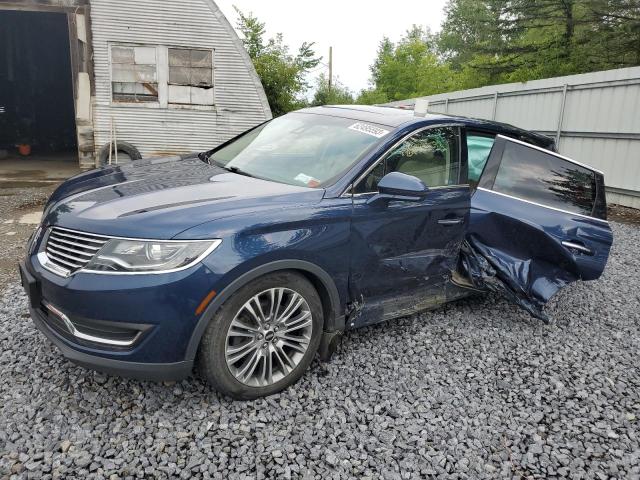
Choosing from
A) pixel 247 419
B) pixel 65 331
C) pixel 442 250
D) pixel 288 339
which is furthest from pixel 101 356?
pixel 442 250

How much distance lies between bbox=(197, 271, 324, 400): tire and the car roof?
1.44 m

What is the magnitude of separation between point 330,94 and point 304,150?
120 feet

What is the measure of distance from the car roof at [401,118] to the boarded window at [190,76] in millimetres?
8414

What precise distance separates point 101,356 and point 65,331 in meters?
0.28

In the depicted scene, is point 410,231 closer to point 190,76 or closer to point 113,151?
point 190,76

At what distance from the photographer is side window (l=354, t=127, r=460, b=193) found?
3.14 m

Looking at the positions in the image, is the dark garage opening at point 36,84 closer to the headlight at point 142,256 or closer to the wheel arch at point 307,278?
the headlight at point 142,256

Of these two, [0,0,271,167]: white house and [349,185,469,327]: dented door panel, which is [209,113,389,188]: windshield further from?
[0,0,271,167]: white house

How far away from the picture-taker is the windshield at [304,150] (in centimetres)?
312

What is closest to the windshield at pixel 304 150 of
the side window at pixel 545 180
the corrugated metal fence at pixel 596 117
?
the side window at pixel 545 180

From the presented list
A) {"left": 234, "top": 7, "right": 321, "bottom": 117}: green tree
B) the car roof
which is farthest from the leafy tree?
the car roof

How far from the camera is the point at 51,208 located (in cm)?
287

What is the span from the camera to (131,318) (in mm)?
2297

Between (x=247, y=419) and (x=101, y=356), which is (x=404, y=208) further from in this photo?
(x=101, y=356)
